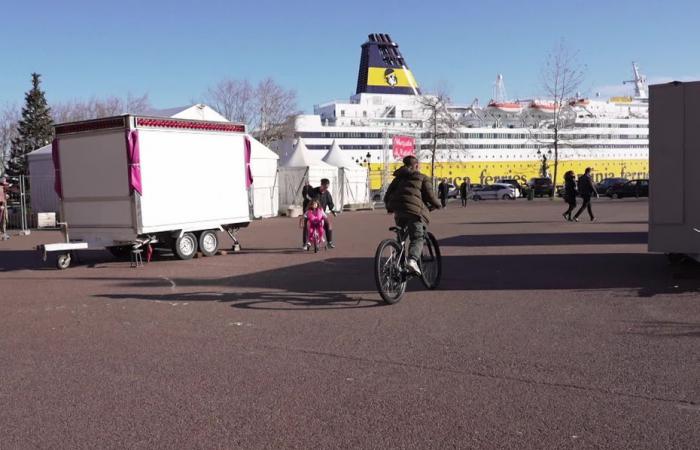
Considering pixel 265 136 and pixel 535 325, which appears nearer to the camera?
pixel 535 325

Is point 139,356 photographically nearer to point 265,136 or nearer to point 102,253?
point 102,253

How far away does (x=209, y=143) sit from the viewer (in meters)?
14.1

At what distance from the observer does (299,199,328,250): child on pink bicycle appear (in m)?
14.8

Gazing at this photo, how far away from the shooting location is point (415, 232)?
836 centimetres

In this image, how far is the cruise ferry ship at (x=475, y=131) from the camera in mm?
74188

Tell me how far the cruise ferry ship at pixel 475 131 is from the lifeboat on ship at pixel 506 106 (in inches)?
4.0

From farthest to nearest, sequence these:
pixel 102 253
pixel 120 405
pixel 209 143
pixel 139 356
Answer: pixel 102 253
pixel 209 143
pixel 139 356
pixel 120 405

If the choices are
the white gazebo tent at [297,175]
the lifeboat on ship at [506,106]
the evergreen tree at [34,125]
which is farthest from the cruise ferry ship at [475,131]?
the white gazebo tent at [297,175]

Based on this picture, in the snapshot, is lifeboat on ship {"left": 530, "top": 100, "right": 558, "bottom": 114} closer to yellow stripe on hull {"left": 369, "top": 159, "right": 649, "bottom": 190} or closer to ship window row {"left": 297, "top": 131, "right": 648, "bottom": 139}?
ship window row {"left": 297, "top": 131, "right": 648, "bottom": 139}

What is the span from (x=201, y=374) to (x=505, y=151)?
265ft

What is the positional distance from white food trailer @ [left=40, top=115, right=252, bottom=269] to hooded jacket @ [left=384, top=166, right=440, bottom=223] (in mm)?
5911

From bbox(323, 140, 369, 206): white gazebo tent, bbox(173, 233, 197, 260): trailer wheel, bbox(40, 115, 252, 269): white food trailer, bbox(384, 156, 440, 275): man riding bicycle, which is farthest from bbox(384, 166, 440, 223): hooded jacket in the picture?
bbox(323, 140, 369, 206): white gazebo tent

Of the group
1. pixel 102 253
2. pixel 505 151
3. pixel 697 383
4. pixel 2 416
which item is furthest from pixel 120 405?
pixel 505 151

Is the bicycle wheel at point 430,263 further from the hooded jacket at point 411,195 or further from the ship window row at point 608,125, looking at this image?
the ship window row at point 608,125
